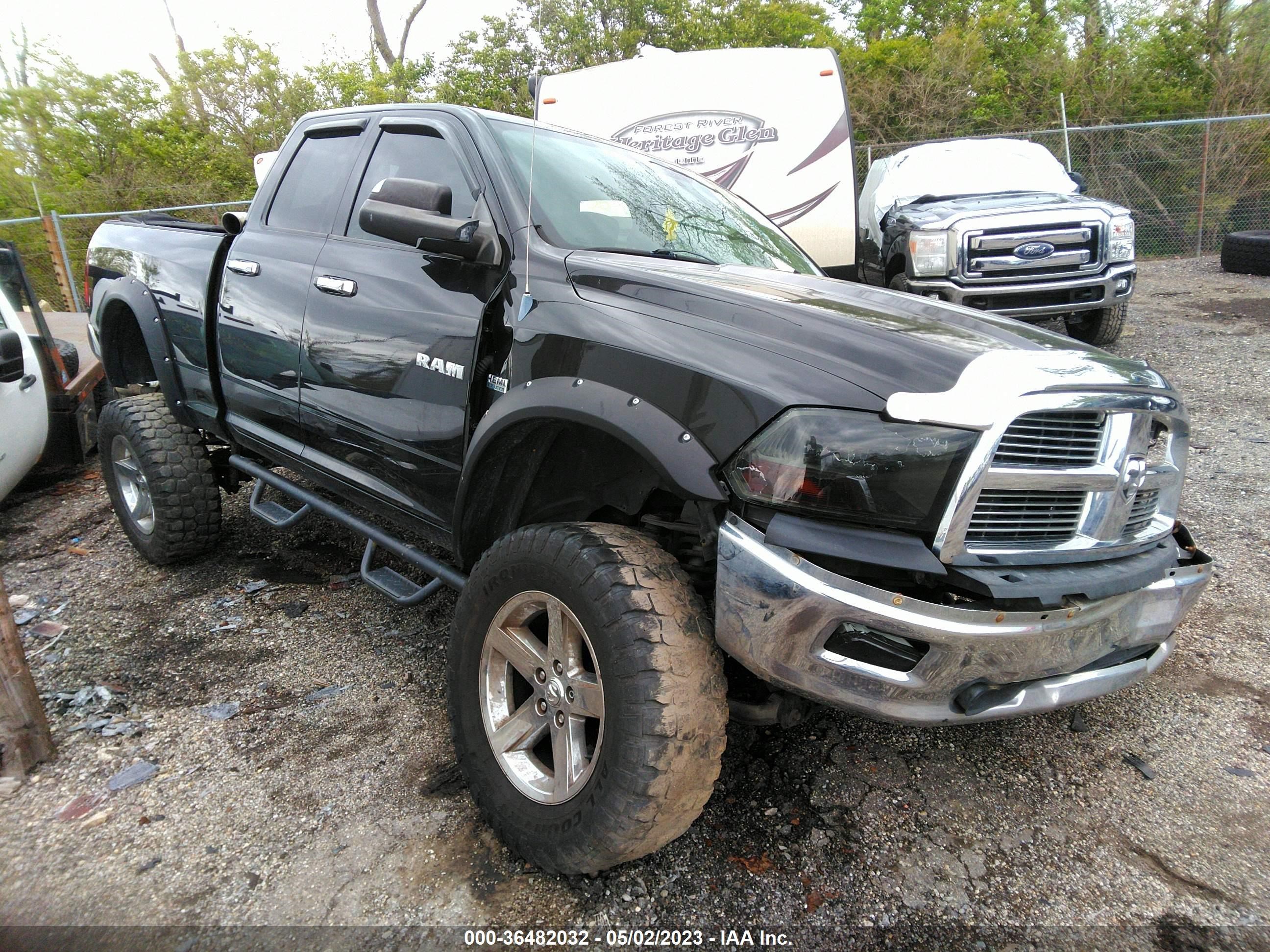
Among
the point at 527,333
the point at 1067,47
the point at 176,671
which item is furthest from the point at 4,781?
the point at 1067,47

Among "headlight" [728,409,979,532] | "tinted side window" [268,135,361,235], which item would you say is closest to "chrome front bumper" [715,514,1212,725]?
"headlight" [728,409,979,532]

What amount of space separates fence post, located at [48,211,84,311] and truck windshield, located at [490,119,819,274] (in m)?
11.5

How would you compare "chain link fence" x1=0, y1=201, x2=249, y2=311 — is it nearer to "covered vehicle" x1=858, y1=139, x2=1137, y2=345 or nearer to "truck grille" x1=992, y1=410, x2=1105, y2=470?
"covered vehicle" x1=858, y1=139, x2=1137, y2=345

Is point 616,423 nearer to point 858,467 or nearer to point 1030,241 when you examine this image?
point 858,467

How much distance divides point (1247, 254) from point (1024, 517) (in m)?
11.0

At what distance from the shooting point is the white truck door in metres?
4.76

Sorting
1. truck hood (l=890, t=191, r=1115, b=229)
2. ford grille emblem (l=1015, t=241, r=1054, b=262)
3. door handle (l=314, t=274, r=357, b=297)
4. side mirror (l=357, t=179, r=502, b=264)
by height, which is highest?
side mirror (l=357, t=179, r=502, b=264)

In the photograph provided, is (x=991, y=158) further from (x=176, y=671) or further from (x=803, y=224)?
(x=176, y=671)

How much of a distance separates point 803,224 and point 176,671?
6.59 m

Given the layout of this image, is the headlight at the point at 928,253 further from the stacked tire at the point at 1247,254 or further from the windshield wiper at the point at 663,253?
the stacked tire at the point at 1247,254

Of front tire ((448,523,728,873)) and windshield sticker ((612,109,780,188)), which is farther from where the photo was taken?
windshield sticker ((612,109,780,188))

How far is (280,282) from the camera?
10.9 ft

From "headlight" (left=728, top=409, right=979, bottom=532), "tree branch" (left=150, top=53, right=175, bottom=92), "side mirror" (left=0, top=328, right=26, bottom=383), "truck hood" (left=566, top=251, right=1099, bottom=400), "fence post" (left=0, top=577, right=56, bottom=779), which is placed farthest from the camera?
"tree branch" (left=150, top=53, right=175, bottom=92)

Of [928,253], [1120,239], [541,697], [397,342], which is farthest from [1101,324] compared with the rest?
[541,697]
